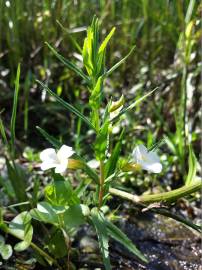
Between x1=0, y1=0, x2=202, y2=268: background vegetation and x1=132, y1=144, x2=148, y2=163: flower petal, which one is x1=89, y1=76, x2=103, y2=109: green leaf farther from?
x1=0, y1=0, x2=202, y2=268: background vegetation

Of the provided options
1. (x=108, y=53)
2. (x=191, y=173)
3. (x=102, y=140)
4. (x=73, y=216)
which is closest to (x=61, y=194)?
(x=73, y=216)

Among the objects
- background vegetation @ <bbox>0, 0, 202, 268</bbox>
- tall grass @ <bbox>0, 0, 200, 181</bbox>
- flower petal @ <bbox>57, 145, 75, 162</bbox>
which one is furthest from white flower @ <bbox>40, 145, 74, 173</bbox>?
tall grass @ <bbox>0, 0, 200, 181</bbox>

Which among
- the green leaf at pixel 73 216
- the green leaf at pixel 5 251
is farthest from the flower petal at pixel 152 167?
the green leaf at pixel 5 251

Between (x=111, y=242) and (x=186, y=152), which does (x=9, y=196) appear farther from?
(x=186, y=152)

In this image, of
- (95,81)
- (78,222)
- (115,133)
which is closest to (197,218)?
(115,133)

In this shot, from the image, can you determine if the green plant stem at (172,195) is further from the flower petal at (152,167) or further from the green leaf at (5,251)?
the green leaf at (5,251)

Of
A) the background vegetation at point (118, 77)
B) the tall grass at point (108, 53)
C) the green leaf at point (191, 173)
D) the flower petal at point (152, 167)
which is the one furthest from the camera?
the tall grass at point (108, 53)

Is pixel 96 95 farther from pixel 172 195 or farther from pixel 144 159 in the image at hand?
pixel 172 195
